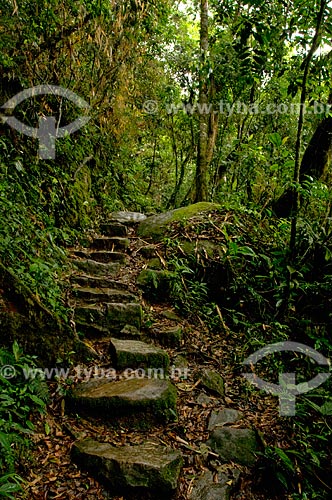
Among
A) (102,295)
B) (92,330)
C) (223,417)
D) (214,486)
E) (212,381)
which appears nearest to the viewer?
(214,486)

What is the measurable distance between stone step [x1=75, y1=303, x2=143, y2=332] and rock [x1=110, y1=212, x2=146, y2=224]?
116 inches

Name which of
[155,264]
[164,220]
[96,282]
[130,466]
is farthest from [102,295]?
[164,220]

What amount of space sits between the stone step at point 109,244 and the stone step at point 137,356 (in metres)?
2.29

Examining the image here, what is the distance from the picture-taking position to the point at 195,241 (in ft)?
18.2

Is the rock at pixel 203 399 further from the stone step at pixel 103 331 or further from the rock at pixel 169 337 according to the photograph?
the stone step at pixel 103 331

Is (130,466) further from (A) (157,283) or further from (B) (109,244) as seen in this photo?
(B) (109,244)

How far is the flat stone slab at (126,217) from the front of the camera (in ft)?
22.5

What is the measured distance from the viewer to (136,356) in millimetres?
3488

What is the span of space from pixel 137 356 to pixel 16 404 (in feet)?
3.80

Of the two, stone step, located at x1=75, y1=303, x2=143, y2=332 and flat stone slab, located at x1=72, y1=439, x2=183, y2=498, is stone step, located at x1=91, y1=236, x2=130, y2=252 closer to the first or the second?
stone step, located at x1=75, y1=303, x2=143, y2=332

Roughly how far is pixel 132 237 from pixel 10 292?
3357 mm

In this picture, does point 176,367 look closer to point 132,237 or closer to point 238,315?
point 238,315

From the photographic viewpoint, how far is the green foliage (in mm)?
2229

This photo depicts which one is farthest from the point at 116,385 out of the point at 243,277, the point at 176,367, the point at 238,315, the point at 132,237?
the point at 132,237
